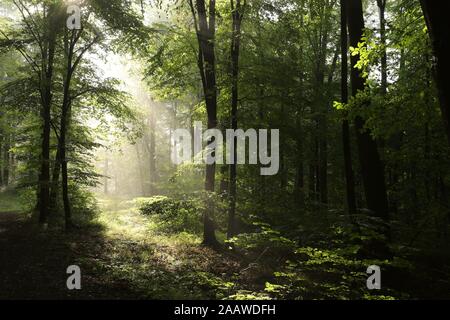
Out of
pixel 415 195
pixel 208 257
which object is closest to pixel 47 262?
pixel 208 257

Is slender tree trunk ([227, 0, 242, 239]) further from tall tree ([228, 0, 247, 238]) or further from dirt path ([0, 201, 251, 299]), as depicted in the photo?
dirt path ([0, 201, 251, 299])

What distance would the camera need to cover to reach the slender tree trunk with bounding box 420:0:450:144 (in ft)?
12.4

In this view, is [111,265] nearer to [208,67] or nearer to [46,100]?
[208,67]

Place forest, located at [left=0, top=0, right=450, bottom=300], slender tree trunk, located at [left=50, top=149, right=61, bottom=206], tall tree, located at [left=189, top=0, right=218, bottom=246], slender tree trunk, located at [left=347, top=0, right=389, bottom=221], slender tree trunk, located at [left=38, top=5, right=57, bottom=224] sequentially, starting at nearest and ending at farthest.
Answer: forest, located at [left=0, top=0, right=450, bottom=300] → slender tree trunk, located at [left=347, top=0, right=389, bottom=221] → tall tree, located at [left=189, top=0, right=218, bottom=246] → slender tree trunk, located at [left=38, top=5, right=57, bottom=224] → slender tree trunk, located at [left=50, top=149, right=61, bottom=206]

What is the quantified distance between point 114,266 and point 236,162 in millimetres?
5942

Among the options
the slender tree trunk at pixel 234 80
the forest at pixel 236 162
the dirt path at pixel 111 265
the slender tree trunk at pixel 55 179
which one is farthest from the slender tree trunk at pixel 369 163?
the slender tree trunk at pixel 55 179

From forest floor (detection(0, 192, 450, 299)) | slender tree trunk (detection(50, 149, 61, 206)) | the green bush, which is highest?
slender tree trunk (detection(50, 149, 61, 206))

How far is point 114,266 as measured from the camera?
10.9 meters

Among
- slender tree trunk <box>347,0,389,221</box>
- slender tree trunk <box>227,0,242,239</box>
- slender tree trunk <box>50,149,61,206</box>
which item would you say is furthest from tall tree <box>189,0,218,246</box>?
slender tree trunk <box>50,149,61,206</box>

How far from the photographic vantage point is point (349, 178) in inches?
458

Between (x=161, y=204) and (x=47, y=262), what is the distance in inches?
142

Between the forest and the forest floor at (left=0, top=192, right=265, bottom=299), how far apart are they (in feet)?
0.23

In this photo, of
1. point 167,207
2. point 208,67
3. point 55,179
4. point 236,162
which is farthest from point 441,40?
point 55,179
